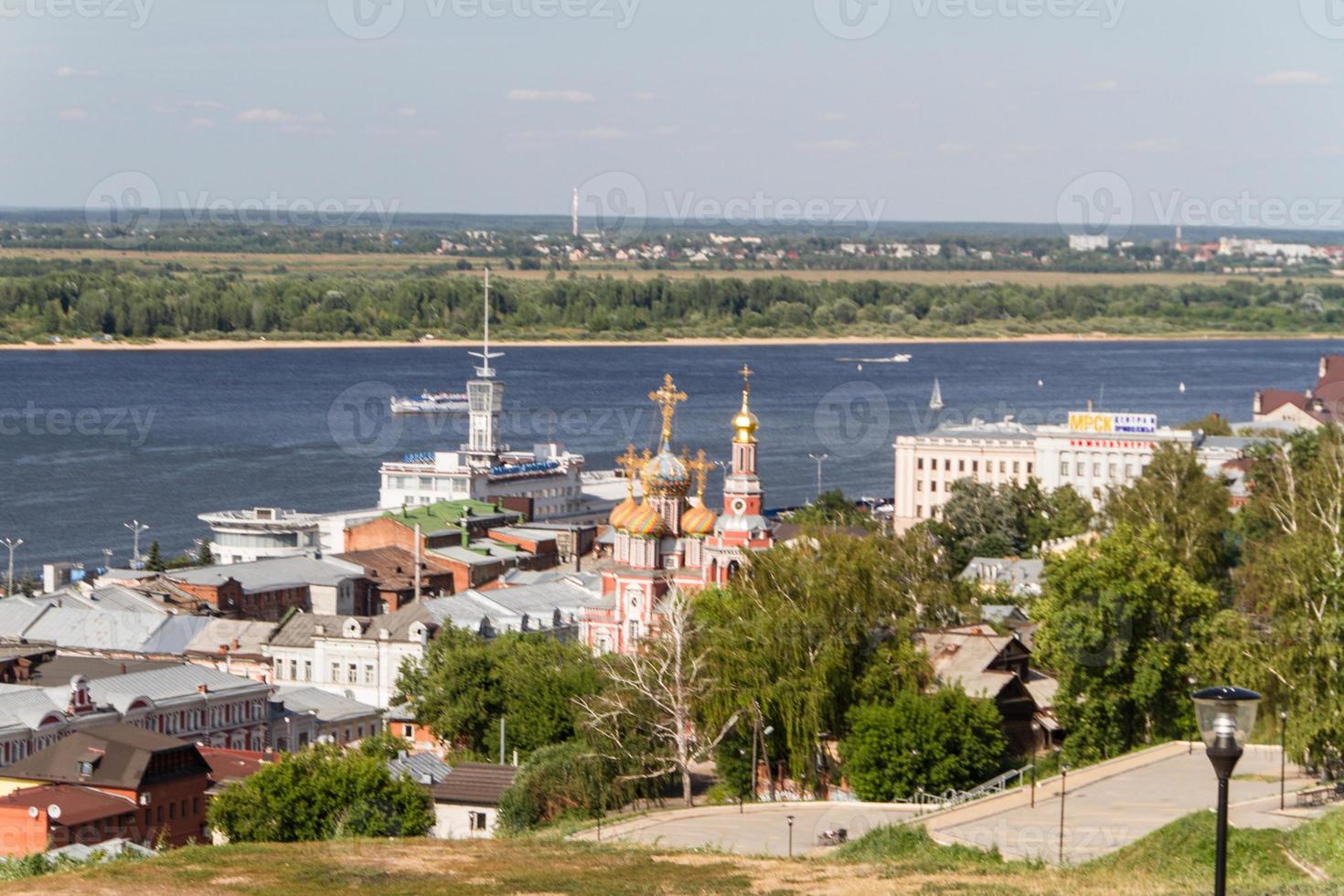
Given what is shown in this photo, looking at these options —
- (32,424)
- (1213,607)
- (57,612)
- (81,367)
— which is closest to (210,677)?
(57,612)

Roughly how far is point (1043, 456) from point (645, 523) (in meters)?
33.6

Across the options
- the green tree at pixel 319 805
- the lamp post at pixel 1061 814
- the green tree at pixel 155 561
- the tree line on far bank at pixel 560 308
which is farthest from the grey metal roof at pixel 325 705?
the tree line on far bank at pixel 560 308

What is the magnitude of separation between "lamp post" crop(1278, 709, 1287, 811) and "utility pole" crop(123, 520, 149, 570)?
32.5m

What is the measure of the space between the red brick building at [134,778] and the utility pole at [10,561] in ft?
56.7

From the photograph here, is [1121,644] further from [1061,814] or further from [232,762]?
[232,762]

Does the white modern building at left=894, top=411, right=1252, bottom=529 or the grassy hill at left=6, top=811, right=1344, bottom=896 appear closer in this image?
the grassy hill at left=6, top=811, right=1344, bottom=896

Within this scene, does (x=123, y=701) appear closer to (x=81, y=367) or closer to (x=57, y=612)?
(x=57, y=612)

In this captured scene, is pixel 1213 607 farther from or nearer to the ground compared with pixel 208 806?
farther from the ground

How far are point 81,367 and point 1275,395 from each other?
73.3 metres

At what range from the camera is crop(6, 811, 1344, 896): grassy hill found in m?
15.9

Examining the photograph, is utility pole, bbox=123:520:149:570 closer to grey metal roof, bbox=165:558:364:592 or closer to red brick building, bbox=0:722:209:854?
grey metal roof, bbox=165:558:364:592

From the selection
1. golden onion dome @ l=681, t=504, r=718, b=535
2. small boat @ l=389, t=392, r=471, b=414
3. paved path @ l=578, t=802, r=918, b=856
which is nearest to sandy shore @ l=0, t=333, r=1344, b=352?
small boat @ l=389, t=392, r=471, b=414

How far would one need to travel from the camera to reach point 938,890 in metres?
15.6

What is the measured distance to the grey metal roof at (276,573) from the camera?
45.7 m
